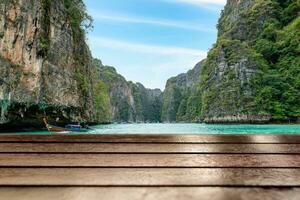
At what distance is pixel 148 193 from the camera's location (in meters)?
1.25

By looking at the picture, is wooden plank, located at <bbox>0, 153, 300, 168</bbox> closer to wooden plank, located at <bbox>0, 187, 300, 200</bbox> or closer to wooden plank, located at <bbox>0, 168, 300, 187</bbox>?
wooden plank, located at <bbox>0, 168, 300, 187</bbox>

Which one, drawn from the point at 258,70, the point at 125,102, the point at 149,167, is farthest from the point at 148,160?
the point at 125,102

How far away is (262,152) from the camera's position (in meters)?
1.62

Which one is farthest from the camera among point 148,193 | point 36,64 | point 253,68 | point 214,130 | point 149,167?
point 253,68

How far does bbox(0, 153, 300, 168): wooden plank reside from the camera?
1464mm

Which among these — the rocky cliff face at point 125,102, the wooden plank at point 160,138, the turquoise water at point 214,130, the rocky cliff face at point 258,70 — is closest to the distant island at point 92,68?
the rocky cliff face at point 258,70

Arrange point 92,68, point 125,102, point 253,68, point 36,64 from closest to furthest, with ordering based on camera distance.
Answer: point 36,64 → point 92,68 → point 253,68 → point 125,102

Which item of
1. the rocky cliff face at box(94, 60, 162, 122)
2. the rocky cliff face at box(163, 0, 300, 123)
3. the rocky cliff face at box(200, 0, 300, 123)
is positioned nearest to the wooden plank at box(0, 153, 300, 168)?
the rocky cliff face at box(163, 0, 300, 123)

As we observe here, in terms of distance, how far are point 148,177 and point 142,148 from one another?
1.00ft

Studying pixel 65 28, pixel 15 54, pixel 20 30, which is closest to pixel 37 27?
pixel 20 30

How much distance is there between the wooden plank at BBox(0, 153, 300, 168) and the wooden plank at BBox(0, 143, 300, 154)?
0.16ft

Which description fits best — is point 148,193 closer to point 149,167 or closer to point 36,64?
point 149,167

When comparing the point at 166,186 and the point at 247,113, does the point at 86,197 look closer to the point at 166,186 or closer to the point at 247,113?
the point at 166,186

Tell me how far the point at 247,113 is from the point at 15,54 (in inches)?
1847
